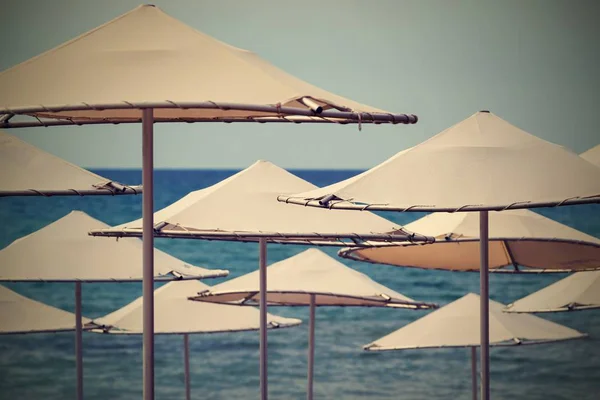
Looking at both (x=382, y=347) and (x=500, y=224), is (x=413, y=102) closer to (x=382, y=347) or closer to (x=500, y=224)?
(x=382, y=347)

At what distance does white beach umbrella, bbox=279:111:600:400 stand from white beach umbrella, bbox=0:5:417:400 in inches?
37.3

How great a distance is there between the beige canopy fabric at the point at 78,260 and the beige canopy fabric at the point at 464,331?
2899mm

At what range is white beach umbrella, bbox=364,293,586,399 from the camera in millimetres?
12789

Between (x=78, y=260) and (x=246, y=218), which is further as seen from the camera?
(x=78, y=260)

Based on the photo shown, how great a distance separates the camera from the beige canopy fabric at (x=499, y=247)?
360 inches

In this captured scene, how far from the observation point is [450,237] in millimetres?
9148

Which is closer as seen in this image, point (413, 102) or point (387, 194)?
point (387, 194)

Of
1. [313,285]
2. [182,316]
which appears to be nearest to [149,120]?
[313,285]

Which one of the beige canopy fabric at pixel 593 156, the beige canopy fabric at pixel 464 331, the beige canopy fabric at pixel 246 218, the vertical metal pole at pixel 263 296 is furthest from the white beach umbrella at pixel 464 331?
the beige canopy fabric at pixel 246 218

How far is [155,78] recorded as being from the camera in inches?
222

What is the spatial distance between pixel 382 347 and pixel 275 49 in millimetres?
35820

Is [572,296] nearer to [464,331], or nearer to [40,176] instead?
[464,331]

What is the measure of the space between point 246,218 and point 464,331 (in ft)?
15.2

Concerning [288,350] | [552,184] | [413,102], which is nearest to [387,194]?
[552,184]
